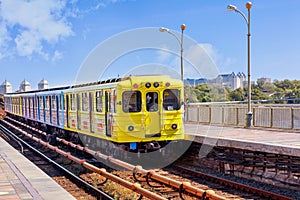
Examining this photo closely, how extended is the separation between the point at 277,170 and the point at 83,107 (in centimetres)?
874

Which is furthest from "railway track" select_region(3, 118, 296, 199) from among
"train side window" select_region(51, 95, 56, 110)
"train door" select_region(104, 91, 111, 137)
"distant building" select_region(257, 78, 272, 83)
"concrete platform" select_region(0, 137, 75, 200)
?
"distant building" select_region(257, 78, 272, 83)

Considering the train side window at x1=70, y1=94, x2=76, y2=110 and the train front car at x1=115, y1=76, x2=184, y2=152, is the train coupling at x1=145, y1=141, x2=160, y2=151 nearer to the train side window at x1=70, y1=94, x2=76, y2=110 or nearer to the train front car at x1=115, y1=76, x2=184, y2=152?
the train front car at x1=115, y1=76, x2=184, y2=152

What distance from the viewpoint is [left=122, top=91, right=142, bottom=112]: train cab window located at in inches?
580

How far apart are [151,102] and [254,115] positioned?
25.0 ft

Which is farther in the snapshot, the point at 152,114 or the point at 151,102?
the point at 151,102

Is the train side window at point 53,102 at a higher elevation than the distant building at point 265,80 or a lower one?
lower

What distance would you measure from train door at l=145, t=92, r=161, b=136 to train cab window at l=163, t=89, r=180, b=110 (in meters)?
0.32

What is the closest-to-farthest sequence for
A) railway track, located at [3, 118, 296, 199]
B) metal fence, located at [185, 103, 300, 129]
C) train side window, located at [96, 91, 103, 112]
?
railway track, located at [3, 118, 296, 199]
train side window, located at [96, 91, 103, 112]
metal fence, located at [185, 103, 300, 129]

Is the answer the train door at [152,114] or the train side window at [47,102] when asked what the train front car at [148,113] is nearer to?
the train door at [152,114]

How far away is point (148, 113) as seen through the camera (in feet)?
49.3

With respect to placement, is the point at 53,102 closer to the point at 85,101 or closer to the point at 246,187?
the point at 85,101

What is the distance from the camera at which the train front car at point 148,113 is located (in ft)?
48.1


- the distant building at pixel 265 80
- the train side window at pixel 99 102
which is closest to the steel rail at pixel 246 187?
the train side window at pixel 99 102

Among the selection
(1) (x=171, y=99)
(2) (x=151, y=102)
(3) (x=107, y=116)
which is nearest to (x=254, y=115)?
(1) (x=171, y=99)
